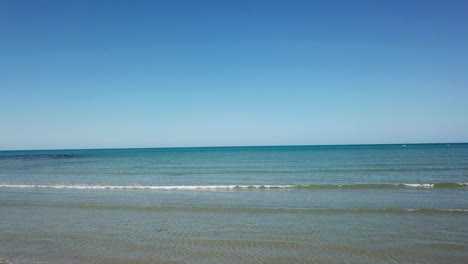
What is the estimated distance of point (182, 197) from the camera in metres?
18.9

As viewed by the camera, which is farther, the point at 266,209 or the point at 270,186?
the point at 270,186

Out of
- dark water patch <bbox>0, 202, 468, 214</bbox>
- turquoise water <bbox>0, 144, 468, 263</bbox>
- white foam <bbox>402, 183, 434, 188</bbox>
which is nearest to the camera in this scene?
turquoise water <bbox>0, 144, 468, 263</bbox>

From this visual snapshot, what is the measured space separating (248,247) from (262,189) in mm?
11467

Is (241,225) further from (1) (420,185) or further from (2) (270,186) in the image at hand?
(1) (420,185)

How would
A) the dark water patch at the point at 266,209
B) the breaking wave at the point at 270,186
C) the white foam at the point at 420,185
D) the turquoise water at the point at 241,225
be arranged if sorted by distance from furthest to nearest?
the breaking wave at the point at 270,186, the white foam at the point at 420,185, the dark water patch at the point at 266,209, the turquoise water at the point at 241,225

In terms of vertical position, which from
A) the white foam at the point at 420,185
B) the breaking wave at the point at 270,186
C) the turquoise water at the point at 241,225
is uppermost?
the white foam at the point at 420,185

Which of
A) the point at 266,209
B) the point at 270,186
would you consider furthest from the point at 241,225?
the point at 270,186

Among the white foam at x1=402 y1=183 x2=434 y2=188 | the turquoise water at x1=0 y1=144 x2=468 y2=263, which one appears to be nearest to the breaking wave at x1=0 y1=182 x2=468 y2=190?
the white foam at x1=402 y1=183 x2=434 y2=188

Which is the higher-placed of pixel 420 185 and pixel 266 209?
pixel 420 185

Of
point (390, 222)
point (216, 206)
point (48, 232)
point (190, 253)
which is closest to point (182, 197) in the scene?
point (216, 206)

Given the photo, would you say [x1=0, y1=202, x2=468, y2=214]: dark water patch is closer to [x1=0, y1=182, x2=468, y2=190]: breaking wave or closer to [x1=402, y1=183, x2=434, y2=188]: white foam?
[x1=0, y1=182, x2=468, y2=190]: breaking wave

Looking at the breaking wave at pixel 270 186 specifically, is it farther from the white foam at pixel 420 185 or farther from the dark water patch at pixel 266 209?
the dark water patch at pixel 266 209

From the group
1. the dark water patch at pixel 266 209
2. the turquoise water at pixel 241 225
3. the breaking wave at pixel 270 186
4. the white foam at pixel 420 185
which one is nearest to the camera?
the turquoise water at pixel 241 225

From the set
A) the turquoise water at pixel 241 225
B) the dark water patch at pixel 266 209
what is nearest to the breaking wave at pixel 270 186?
the turquoise water at pixel 241 225
